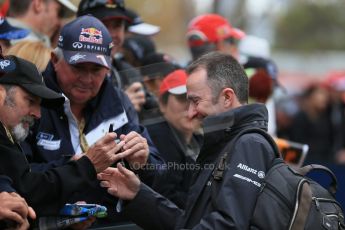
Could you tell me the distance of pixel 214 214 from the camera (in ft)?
14.1

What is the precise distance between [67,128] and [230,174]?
4.68ft

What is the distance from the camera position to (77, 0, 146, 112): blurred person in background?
662 cm

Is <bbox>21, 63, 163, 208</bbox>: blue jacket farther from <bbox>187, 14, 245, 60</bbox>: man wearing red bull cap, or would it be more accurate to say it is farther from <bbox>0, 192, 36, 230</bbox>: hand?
<bbox>187, 14, 245, 60</bbox>: man wearing red bull cap

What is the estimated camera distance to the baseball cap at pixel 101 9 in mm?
6691

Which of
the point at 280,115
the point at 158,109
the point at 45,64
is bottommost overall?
the point at 280,115

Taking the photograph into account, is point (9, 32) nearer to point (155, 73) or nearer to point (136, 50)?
point (155, 73)

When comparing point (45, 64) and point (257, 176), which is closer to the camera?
point (257, 176)

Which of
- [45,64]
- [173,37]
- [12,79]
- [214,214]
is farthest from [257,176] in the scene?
[173,37]

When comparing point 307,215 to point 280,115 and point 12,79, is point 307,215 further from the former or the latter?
point 280,115

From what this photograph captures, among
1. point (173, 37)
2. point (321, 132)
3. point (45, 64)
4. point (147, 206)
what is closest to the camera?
point (147, 206)

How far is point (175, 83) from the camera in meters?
6.60

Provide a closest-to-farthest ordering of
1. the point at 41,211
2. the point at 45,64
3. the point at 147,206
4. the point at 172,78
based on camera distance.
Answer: the point at 41,211
the point at 147,206
the point at 45,64
the point at 172,78

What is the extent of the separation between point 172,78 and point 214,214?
2.49 m

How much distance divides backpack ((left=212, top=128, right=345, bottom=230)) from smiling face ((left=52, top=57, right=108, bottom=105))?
4.45 feet
